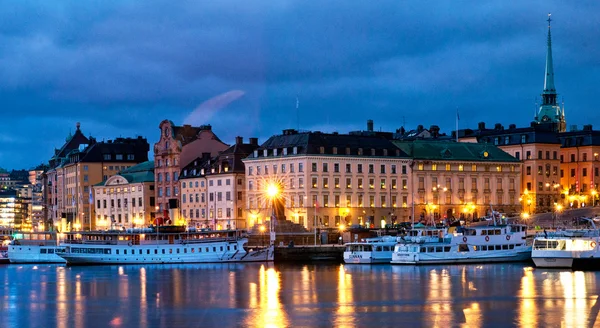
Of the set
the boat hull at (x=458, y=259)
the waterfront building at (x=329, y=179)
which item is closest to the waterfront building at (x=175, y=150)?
the waterfront building at (x=329, y=179)

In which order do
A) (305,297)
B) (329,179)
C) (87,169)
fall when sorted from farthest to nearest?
1. (87,169)
2. (329,179)
3. (305,297)

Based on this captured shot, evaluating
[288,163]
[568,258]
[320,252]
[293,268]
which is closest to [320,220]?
[288,163]

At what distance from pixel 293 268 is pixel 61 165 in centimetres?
10564

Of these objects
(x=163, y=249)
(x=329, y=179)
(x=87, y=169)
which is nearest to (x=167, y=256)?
(x=163, y=249)

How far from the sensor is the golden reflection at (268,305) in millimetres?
60688

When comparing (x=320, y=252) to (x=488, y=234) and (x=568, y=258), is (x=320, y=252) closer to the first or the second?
(x=488, y=234)

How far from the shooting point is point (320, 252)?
11275 centimetres

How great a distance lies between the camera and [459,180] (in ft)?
484

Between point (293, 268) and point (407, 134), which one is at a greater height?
point (407, 134)

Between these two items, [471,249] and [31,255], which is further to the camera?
[31,255]

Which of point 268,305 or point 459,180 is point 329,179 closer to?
point 459,180

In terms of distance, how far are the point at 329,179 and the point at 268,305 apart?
69645mm

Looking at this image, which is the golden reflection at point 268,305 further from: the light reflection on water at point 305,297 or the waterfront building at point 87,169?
the waterfront building at point 87,169

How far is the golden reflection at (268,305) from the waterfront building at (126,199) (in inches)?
2951
